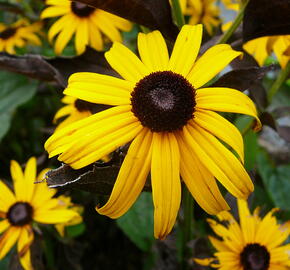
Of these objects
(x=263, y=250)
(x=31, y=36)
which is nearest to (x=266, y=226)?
(x=263, y=250)

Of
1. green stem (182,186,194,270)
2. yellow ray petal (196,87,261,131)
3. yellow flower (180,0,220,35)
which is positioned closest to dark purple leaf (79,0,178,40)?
yellow ray petal (196,87,261,131)

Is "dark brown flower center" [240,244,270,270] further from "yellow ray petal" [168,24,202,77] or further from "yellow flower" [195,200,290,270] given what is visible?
"yellow ray petal" [168,24,202,77]

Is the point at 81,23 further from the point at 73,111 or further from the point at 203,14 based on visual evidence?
the point at 203,14

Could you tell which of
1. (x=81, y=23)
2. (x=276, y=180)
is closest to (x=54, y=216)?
(x=81, y=23)

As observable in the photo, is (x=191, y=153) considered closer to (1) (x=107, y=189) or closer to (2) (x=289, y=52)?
(1) (x=107, y=189)

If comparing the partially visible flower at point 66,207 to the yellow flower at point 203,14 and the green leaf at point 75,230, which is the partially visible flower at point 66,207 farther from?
the yellow flower at point 203,14
